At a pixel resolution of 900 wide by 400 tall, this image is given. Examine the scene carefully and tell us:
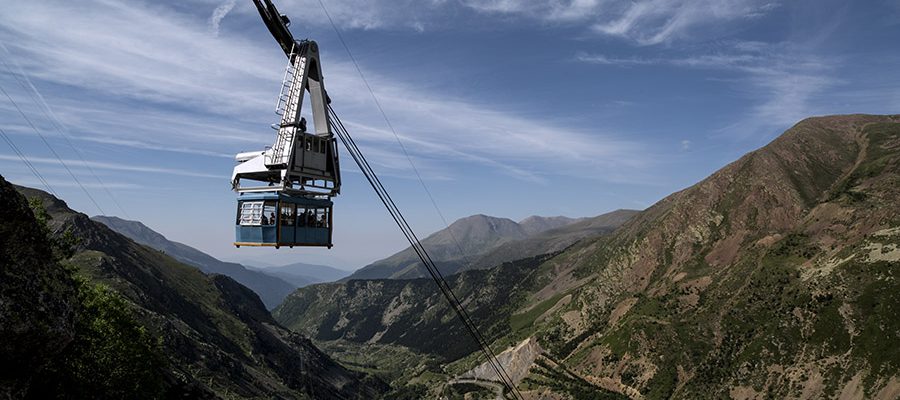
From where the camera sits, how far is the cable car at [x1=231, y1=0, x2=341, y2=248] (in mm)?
29984

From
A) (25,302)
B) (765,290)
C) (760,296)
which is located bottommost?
(760,296)

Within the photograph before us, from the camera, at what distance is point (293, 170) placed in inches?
1182

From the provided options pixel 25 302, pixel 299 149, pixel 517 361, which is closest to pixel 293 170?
pixel 299 149

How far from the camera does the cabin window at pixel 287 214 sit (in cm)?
3028

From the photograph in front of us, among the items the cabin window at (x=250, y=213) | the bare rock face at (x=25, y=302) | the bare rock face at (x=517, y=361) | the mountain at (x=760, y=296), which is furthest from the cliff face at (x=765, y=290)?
the bare rock face at (x=25, y=302)

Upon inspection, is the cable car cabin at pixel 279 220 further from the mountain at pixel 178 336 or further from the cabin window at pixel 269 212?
the mountain at pixel 178 336

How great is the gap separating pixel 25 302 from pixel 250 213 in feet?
42.9

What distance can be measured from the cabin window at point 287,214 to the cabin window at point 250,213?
1458mm

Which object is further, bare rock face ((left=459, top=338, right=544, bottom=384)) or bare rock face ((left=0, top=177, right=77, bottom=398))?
bare rock face ((left=459, top=338, right=544, bottom=384))

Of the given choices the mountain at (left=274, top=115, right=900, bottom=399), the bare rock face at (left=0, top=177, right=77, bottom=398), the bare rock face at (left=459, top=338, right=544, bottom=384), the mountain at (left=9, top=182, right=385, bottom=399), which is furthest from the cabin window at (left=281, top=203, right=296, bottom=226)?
the bare rock face at (left=459, top=338, right=544, bottom=384)

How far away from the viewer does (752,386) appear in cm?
10350

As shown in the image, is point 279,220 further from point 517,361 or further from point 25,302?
point 517,361

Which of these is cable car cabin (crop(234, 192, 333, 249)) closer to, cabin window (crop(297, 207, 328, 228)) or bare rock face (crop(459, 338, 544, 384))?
cabin window (crop(297, 207, 328, 228))

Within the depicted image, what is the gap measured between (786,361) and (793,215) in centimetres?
7586
